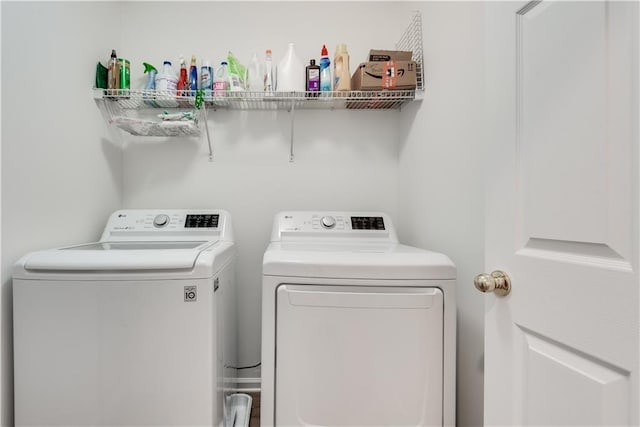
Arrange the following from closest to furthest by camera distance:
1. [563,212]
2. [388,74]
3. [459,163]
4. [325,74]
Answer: [563,212], [459,163], [388,74], [325,74]

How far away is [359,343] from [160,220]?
1260 mm

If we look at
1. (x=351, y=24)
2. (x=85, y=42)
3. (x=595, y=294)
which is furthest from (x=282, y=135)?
(x=595, y=294)

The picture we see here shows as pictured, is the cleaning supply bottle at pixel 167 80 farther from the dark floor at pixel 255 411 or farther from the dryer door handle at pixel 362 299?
the dark floor at pixel 255 411

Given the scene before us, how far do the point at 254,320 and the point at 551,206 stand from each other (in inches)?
68.5

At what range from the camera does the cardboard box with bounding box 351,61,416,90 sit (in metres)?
1.62

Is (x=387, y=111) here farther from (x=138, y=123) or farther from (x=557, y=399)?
(x=557, y=399)

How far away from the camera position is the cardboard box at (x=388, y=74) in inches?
63.7

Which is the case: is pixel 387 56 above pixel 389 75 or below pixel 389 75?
above

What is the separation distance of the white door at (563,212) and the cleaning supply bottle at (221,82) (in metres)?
1.34

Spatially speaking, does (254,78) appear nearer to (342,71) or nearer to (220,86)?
(220,86)

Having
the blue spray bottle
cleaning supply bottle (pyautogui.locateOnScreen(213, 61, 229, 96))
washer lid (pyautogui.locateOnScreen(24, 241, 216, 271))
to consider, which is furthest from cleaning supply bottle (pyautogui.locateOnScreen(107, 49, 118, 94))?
washer lid (pyautogui.locateOnScreen(24, 241, 216, 271))

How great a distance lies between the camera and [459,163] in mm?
1315

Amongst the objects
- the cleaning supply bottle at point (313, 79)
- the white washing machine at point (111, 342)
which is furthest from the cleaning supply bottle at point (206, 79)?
the white washing machine at point (111, 342)

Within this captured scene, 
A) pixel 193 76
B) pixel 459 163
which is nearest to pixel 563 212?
pixel 459 163
